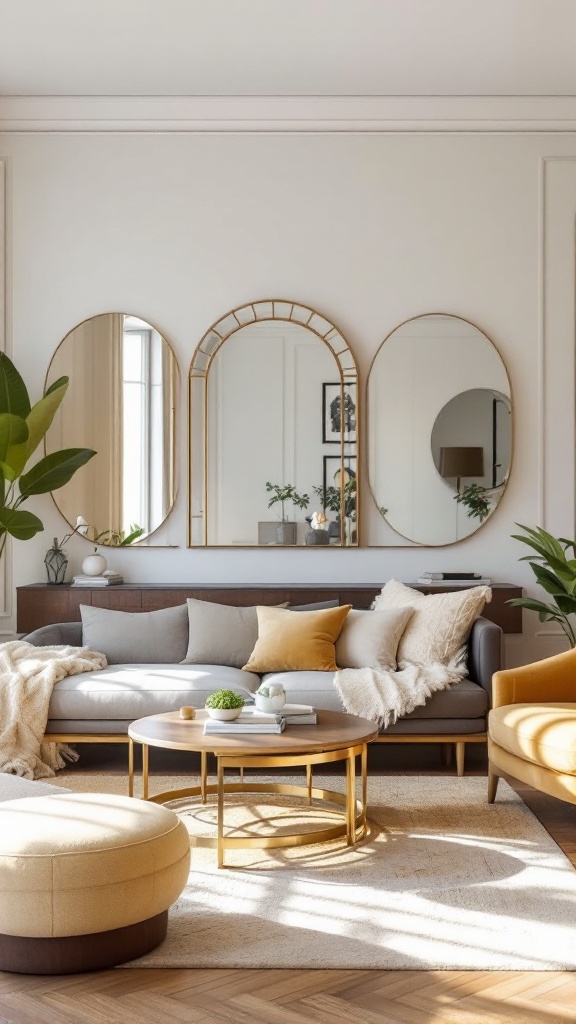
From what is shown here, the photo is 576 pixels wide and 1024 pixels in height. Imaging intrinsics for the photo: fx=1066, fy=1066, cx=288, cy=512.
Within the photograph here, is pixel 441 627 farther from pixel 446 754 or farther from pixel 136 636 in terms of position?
pixel 136 636

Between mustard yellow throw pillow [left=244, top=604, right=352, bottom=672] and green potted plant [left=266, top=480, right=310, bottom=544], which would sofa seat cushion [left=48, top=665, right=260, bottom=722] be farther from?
green potted plant [left=266, top=480, right=310, bottom=544]

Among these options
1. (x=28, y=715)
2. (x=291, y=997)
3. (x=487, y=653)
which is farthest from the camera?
(x=487, y=653)

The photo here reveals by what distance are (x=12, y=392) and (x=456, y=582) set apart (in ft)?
8.18

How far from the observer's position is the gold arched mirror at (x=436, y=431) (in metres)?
5.79

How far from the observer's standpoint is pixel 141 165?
587 cm

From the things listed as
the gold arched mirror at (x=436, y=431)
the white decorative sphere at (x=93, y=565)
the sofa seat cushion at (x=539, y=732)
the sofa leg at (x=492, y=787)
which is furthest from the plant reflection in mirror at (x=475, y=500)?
the white decorative sphere at (x=93, y=565)

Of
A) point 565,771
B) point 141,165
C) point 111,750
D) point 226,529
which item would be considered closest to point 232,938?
point 565,771

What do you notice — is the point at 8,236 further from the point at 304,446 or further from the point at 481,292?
the point at 481,292

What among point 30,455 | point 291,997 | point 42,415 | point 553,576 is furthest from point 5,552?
point 291,997

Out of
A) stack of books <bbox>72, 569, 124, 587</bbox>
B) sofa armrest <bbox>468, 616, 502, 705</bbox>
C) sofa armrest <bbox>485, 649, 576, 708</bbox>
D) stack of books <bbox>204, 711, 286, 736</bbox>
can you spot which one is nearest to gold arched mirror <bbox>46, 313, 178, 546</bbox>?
stack of books <bbox>72, 569, 124, 587</bbox>

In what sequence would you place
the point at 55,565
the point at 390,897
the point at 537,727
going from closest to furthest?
1. the point at 390,897
2. the point at 537,727
3. the point at 55,565

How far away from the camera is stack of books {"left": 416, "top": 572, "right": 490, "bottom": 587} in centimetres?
550

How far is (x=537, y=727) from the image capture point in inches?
153

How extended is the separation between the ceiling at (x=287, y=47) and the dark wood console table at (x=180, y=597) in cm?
267
